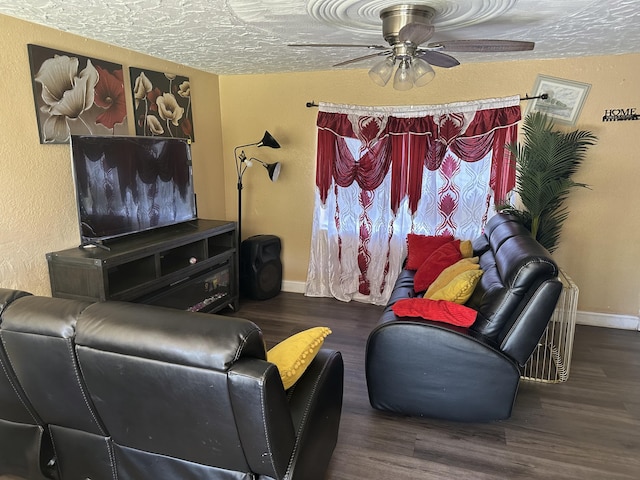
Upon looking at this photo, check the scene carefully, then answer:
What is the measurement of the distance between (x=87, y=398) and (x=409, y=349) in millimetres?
1490

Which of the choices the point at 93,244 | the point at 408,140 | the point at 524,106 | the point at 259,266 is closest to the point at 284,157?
the point at 259,266

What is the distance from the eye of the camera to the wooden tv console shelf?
270cm

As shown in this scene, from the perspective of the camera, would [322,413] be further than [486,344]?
No

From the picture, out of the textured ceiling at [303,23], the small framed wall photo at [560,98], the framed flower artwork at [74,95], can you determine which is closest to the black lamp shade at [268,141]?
the textured ceiling at [303,23]

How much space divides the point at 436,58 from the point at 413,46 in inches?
Answer: 11.4

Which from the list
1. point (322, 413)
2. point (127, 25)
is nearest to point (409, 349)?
point (322, 413)

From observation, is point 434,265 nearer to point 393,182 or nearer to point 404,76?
point 393,182

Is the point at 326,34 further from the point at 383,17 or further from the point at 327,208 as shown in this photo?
the point at 327,208

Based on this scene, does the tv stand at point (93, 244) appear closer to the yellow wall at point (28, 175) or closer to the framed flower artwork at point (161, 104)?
the yellow wall at point (28, 175)

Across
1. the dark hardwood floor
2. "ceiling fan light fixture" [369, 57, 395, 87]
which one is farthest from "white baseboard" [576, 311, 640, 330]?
"ceiling fan light fixture" [369, 57, 395, 87]

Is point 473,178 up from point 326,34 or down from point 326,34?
down

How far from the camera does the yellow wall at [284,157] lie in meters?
2.63

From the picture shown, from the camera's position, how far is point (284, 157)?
435 cm

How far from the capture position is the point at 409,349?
7.63 ft
